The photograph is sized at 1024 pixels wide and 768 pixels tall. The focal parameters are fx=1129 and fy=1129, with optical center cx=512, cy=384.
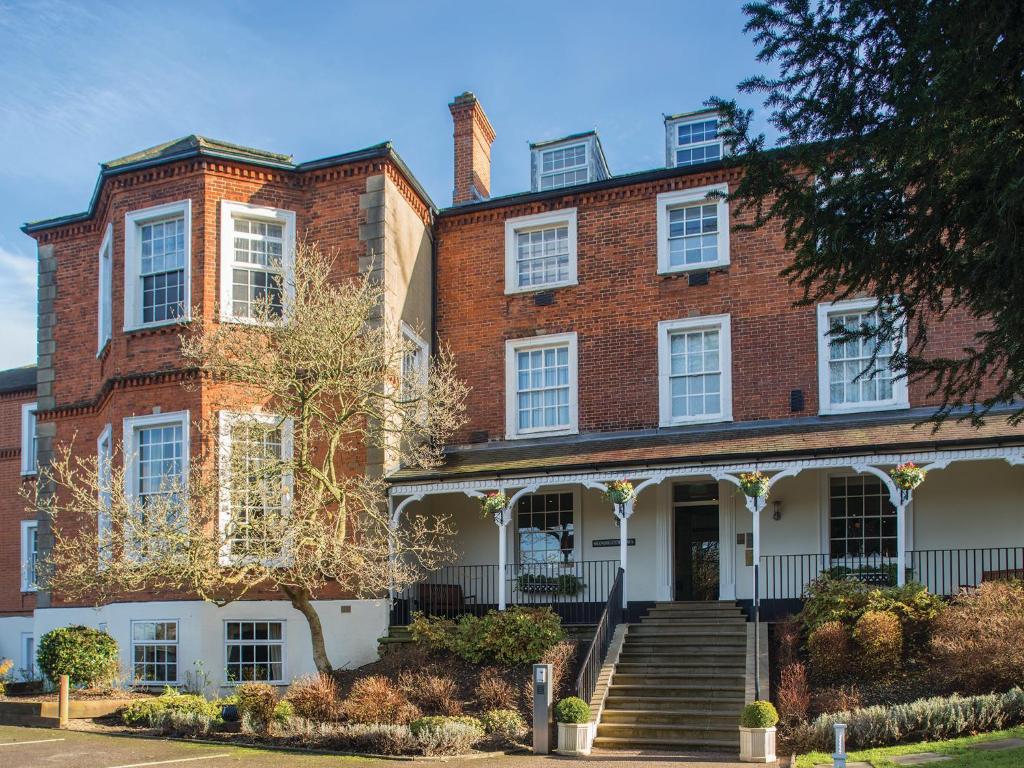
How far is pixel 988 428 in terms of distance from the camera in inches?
675

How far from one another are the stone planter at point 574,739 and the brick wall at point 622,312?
7.50m

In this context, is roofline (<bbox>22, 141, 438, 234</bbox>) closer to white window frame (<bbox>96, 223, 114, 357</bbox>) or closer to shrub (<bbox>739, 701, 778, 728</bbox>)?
white window frame (<bbox>96, 223, 114, 357</bbox>)

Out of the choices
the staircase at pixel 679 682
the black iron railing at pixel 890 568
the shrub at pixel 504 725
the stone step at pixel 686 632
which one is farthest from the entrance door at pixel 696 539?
the shrub at pixel 504 725

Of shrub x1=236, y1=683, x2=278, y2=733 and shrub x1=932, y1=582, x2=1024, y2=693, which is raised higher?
shrub x1=932, y1=582, x2=1024, y2=693

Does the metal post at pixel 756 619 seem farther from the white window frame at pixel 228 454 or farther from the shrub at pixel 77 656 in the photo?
the shrub at pixel 77 656

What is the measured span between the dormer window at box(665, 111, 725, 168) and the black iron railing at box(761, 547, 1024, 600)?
8.12m

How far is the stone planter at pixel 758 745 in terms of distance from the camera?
13.0 m

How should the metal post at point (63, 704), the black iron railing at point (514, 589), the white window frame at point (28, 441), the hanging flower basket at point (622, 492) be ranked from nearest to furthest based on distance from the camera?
the metal post at point (63, 704)
the hanging flower basket at point (622, 492)
the black iron railing at point (514, 589)
the white window frame at point (28, 441)

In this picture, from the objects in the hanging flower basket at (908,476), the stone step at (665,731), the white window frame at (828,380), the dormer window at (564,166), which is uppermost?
the dormer window at (564,166)

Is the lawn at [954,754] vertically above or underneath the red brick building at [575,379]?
underneath

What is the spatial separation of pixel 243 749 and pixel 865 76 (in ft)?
35.6

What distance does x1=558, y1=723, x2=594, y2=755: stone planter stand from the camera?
13984 millimetres

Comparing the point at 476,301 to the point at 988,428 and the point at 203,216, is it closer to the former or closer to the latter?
the point at 203,216

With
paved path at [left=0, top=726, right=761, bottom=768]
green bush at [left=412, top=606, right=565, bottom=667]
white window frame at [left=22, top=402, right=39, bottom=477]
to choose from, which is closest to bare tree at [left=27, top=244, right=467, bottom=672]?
green bush at [left=412, top=606, right=565, bottom=667]
